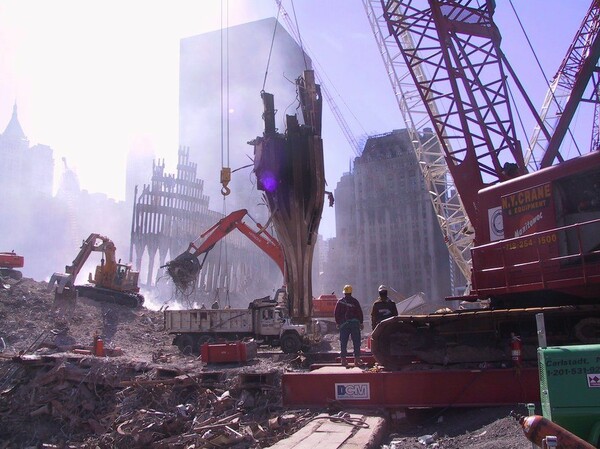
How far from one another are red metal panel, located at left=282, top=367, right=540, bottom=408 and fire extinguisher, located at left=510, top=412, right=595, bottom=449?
12.7 ft

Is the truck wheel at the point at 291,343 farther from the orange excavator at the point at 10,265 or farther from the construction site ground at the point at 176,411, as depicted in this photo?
the orange excavator at the point at 10,265

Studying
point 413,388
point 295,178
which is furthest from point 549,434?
point 295,178

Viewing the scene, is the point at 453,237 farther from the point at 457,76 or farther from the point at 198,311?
the point at 198,311

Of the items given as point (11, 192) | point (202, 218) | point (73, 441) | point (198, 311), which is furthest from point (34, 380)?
point (11, 192)

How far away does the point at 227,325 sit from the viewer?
18969mm

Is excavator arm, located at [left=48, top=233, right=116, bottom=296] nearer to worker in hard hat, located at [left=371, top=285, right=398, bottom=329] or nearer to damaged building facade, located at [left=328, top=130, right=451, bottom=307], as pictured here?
worker in hard hat, located at [left=371, top=285, right=398, bottom=329]

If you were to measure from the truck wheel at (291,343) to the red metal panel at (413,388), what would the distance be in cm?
790

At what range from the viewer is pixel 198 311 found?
759 inches

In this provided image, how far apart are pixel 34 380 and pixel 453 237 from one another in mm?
23445

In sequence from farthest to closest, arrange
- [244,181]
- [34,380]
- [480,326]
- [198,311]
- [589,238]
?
[244,181] < [198,311] < [34,380] < [480,326] < [589,238]

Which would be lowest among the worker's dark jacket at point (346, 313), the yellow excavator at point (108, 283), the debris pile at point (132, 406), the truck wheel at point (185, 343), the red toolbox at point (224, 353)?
the debris pile at point (132, 406)

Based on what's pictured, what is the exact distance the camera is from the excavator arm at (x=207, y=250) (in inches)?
818

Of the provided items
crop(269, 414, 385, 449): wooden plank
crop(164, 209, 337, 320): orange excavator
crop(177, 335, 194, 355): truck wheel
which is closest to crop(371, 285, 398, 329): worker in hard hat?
crop(269, 414, 385, 449): wooden plank

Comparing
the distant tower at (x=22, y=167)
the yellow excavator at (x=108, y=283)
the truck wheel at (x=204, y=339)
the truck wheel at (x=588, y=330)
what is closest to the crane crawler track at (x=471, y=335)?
the truck wheel at (x=588, y=330)
